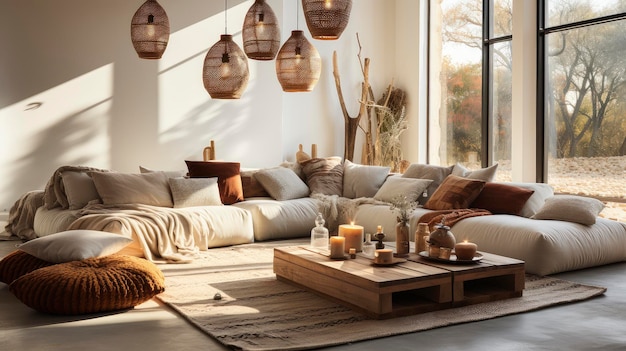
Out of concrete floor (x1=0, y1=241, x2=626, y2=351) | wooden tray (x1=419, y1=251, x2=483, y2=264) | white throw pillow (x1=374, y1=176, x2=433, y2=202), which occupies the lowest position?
concrete floor (x1=0, y1=241, x2=626, y2=351)

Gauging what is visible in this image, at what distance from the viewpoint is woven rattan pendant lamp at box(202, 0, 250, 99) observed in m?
5.09

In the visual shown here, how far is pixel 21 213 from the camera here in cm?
715

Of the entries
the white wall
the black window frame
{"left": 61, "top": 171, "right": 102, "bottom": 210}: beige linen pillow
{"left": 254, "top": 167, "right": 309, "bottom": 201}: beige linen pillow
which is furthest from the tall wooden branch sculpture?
{"left": 61, "top": 171, "right": 102, "bottom": 210}: beige linen pillow

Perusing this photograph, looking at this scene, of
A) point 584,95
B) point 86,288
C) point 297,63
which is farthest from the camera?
point 584,95

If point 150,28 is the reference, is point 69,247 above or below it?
below

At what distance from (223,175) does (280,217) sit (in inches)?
31.7

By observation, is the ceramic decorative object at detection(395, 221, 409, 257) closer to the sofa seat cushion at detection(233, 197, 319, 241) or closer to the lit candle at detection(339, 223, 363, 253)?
the lit candle at detection(339, 223, 363, 253)

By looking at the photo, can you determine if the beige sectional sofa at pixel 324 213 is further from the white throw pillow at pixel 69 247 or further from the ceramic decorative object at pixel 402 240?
the ceramic decorative object at pixel 402 240

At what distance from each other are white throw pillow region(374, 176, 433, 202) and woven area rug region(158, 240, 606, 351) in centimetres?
201

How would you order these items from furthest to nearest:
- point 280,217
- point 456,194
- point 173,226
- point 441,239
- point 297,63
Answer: point 280,217
point 456,194
point 173,226
point 297,63
point 441,239

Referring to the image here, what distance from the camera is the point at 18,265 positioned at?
4.76 meters

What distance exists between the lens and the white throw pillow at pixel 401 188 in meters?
7.15

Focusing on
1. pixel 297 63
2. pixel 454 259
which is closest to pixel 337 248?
pixel 454 259

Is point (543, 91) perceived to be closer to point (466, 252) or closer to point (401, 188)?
point (401, 188)
